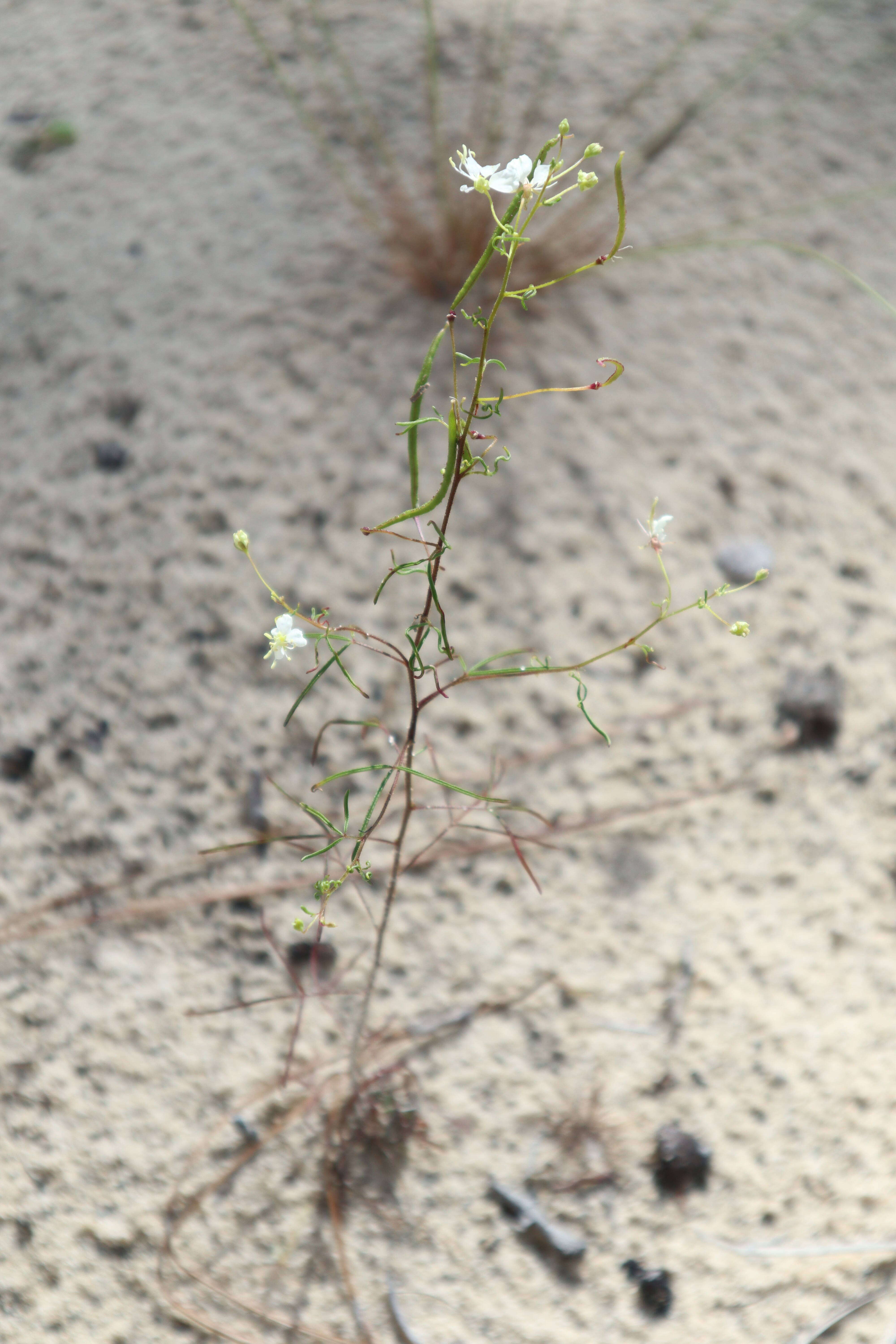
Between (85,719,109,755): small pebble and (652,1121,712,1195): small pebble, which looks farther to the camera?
(85,719,109,755): small pebble

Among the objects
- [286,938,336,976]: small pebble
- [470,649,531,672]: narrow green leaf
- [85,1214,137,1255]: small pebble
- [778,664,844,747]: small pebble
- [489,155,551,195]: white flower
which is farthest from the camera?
[778,664,844,747]: small pebble

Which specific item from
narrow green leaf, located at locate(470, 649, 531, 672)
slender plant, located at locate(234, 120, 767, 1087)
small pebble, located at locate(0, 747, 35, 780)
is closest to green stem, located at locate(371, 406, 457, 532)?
slender plant, located at locate(234, 120, 767, 1087)

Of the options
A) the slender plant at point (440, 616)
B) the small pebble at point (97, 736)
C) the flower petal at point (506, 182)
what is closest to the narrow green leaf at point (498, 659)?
the slender plant at point (440, 616)

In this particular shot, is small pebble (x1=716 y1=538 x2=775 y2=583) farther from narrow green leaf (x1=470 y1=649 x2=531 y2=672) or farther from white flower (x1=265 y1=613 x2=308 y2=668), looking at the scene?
white flower (x1=265 y1=613 x2=308 y2=668)

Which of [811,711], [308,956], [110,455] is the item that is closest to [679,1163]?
[308,956]

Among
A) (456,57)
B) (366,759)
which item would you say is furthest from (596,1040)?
(456,57)

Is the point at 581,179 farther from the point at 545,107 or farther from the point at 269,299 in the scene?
the point at 545,107

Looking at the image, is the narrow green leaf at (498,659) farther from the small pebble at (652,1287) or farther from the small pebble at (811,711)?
the small pebble at (652,1287)
